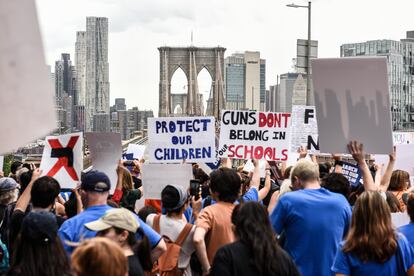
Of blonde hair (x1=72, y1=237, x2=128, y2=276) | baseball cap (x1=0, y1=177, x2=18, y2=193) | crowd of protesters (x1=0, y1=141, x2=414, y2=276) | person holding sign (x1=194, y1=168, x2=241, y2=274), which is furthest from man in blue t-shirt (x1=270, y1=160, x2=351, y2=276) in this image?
baseball cap (x1=0, y1=177, x2=18, y2=193)

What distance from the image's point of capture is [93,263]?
287cm

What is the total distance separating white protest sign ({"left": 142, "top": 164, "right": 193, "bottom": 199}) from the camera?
7270 millimetres

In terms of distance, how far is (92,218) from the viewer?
442 centimetres

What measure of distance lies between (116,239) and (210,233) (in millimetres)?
1378

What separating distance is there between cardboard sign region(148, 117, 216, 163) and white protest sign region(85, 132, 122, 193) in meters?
1.04

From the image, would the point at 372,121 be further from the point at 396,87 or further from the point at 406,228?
the point at 396,87

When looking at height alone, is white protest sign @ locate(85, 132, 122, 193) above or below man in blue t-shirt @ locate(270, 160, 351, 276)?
above

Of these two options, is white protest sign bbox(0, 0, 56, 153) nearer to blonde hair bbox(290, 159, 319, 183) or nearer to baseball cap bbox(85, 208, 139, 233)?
baseball cap bbox(85, 208, 139, 233)

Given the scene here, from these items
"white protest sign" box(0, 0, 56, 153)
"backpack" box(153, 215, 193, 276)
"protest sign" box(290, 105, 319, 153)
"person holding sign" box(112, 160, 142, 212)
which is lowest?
"backpack" box(153, 215, 193, 276)

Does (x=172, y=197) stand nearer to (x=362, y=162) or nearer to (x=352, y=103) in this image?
(x=362, y=162)

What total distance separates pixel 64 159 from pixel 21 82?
214 inches

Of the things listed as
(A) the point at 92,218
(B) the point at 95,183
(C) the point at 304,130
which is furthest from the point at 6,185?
(C) the point at 304,130

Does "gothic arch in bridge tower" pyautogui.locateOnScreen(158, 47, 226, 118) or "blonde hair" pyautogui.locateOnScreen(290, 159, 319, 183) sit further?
"gothic arch in bridge tower" pyautogui.locateOnScreen(158, 47, 226, 118)

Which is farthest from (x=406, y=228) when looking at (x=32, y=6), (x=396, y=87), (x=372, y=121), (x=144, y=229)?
(x=396, y=87)
